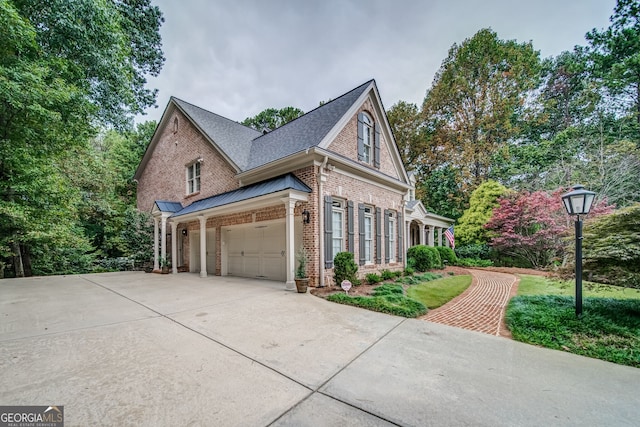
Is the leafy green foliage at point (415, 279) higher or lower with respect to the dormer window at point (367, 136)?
lower

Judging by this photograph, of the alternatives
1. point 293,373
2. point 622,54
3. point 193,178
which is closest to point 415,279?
point 293,373

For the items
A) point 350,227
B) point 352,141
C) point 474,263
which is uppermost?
point 352,141

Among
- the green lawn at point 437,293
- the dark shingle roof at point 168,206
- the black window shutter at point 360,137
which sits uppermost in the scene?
the black window shutter at point 360,137

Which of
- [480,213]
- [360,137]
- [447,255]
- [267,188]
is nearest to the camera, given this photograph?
[267,188]

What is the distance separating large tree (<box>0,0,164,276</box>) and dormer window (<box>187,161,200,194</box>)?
349 centimetres

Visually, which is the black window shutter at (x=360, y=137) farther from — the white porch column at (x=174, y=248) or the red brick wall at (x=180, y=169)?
the white porch column at (x=174, y=248)

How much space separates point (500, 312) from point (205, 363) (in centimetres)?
584

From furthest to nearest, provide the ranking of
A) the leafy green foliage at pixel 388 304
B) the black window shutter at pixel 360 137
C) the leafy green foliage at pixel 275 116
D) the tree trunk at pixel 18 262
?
the leafy green foliage at pixel 275 116 → the tree trunk at pixel 18 262 → the black window shutter at pixel 360 137 → the leafy green foliage at pixel 388 304

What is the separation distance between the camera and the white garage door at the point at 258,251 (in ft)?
30.0

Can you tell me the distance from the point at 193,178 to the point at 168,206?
5.90 ft

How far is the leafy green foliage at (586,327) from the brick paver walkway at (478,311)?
28cm

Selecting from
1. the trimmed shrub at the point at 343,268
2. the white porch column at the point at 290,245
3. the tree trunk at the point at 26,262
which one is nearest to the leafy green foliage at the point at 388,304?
the trimmed shrub at the point at 343,268

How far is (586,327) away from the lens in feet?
13.5

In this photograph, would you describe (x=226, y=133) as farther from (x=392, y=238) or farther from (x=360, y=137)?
(x=392, y=238)
